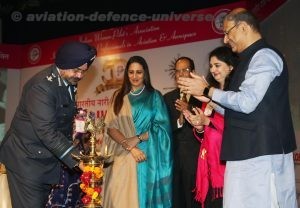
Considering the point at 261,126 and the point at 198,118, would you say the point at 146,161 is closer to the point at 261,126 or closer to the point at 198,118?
the point at 198,118

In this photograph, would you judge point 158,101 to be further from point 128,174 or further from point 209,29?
point 209,29

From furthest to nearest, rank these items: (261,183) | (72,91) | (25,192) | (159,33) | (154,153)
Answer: (159,33) < (154,153) < (72,91) < (25,192) < (261,183)

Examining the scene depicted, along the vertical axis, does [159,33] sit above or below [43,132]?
above

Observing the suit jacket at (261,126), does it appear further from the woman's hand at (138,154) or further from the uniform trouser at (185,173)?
the woman's hand at (138,154)

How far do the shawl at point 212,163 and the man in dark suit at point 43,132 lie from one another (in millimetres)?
862

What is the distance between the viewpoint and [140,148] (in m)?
3.44

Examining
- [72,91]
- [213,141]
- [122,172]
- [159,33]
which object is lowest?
[122,172]

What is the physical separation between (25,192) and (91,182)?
36 centimetres

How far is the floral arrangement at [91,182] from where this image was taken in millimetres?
2166

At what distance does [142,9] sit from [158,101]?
2361 mm

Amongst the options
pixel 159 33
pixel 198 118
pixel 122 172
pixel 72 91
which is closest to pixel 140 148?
pixel 122 172

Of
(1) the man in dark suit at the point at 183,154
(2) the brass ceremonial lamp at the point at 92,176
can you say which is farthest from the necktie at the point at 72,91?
(1) the man in dark suit at the point at 183,154

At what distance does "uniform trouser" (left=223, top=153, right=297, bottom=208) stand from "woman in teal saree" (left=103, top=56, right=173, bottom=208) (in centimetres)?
134

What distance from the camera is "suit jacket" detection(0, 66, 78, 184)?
2217mm
